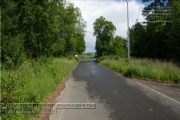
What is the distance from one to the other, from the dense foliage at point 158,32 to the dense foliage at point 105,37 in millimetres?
38009

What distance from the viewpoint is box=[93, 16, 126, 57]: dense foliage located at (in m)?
84.4

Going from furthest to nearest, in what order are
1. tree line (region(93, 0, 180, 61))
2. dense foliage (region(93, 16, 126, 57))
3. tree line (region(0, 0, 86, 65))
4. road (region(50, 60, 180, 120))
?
dense foliage (region(93, 16, 126, 57))
tree line (region(93, 0, 180, 61))
tree line (region(0, 0, 86, 65))
road (region(50, 60, 180, 120))

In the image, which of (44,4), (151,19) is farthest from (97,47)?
(44,4)

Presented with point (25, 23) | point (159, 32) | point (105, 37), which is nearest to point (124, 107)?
point (25, 23)

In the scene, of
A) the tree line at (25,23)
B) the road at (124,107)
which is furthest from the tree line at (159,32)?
the road at (124,107)

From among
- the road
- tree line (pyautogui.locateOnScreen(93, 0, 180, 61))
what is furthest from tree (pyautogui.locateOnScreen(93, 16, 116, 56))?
the road

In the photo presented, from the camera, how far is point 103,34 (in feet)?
288

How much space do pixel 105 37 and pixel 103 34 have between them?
146cm

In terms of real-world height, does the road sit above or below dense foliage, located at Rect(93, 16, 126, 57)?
below

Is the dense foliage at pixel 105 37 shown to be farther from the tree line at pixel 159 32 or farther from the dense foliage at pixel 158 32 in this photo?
the dense foliage at pixel 158 32

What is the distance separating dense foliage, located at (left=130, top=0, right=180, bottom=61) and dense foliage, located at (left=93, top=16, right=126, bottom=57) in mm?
38009

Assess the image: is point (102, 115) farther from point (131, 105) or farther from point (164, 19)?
point (164, 19)

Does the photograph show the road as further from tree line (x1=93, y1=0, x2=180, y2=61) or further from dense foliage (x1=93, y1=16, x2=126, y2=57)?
dense foliage (x1=93, y1=16, x2=126, y2=57)

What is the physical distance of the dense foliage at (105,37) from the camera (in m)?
84.4
